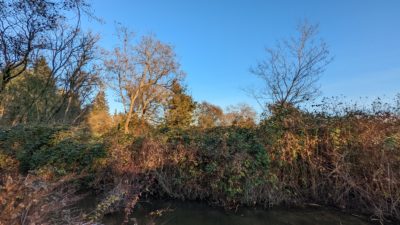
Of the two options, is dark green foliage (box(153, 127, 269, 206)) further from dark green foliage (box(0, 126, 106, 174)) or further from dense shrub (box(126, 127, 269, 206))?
dark green foliage (box(0, 126, 106, 174))

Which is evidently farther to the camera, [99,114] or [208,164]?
[99,114]

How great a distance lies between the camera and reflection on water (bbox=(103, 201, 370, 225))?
24.2 feet

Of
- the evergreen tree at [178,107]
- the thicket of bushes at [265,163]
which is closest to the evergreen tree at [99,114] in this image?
the evergreen tree at [178,107]

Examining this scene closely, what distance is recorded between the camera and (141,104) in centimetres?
2595

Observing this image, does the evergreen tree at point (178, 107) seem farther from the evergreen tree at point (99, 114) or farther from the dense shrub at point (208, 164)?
the dense shrub at point (208, 164)

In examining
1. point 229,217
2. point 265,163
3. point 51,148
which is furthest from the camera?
point 51,148

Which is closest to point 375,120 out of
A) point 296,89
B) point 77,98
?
point 296,89

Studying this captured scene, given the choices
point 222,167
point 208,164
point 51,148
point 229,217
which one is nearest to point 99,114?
point 51,148

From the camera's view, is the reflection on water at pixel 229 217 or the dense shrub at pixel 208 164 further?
the dense shrub at pixel 208 164

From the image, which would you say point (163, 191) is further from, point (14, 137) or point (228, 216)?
point (14, 137)

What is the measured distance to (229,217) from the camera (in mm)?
7891

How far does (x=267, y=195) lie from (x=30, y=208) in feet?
22.1

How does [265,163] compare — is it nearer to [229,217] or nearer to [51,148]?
[229,217]

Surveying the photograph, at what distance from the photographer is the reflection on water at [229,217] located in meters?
7.37
